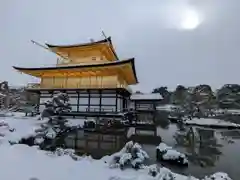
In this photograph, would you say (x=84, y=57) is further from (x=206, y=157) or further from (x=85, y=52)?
(x=206, y=157)

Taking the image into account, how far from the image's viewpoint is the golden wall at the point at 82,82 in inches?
850

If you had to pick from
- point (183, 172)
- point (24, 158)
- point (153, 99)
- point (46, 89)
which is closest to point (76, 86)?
point (46, 89)

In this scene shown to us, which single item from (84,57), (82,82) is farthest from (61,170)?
(84,57)

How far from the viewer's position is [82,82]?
74.7ft

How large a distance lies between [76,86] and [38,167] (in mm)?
16614

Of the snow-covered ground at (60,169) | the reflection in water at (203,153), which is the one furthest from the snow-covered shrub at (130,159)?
the reflection in water at (203,153)

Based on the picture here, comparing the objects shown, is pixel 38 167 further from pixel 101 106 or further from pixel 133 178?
pixel 101 106

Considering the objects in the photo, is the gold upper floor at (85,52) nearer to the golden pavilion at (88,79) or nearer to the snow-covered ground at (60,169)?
the golden pavilion at (88,79)

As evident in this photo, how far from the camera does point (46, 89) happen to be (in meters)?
23.0

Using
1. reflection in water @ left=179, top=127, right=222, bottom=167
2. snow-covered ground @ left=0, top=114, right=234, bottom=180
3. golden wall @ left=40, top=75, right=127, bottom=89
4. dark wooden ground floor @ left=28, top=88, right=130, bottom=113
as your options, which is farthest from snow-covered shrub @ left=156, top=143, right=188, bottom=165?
golden wall @ left=40, top=75, right=127, bottom=89

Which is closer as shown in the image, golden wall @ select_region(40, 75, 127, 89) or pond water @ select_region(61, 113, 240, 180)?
pond water @ select_region(61, 113, 240, 180)

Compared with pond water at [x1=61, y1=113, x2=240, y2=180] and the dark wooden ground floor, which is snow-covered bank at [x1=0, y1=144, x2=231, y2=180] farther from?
the dark wooden ground floor

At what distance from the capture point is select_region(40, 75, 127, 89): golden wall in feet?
70.8

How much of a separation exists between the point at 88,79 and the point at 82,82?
0.82 meters
